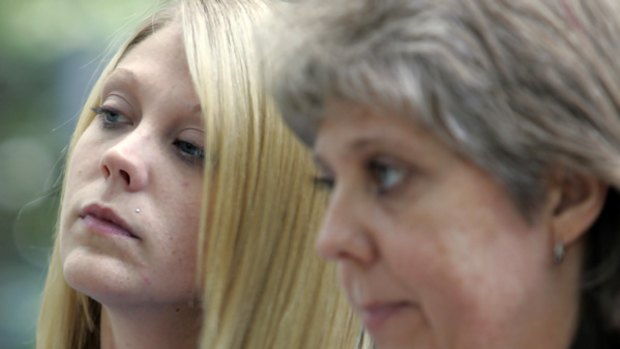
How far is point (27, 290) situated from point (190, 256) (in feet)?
9.72

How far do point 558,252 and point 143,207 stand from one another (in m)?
1.03

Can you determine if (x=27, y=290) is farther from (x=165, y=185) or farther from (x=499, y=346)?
(x=499, y=346)

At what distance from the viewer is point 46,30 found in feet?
16.7

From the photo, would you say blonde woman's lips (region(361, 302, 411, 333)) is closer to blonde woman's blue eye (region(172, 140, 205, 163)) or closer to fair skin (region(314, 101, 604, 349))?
fair skin (region(314, 101, 604, 349))

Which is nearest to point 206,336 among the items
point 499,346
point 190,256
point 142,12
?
point 190,256

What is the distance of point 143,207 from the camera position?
2383 millimetres

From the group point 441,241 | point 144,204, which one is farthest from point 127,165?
point 441,241

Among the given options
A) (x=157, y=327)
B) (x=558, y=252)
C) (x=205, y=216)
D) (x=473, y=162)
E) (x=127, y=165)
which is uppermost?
(x=127, y=165)

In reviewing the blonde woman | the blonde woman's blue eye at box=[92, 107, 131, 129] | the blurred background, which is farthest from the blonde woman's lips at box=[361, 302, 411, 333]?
the blurred background

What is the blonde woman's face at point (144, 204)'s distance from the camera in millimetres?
2375

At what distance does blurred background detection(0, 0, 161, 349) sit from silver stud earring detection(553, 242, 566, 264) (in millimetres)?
3527

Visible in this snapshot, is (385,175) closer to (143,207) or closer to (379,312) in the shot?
(379,312)

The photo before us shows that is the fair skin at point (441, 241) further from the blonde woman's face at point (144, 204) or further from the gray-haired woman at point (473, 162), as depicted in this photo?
the blonde woman's face at point (144, 204)

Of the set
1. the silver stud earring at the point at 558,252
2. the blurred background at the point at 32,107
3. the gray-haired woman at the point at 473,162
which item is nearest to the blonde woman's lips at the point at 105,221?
the gray-haired woman at the point at 473,162
